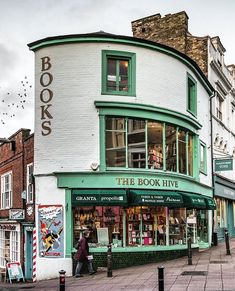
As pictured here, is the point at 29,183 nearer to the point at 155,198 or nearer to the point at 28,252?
the point at 28,252

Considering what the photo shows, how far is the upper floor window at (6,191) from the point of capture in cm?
2717

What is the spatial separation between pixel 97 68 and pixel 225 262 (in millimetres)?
9179

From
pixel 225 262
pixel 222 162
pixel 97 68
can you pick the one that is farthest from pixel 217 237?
pixel 97 68

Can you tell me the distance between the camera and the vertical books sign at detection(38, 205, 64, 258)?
19.5m

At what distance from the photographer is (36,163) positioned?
20.5 meters

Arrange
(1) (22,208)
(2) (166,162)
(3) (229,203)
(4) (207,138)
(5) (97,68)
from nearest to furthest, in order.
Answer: (5) (97,68) → (2) (166,162) → (1) (22,208) → (4) (207,138) → (3) (229,203)

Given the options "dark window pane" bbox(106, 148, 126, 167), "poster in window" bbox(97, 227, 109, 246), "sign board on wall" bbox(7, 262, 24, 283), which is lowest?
"sign board on wall" bbox(7, 262, 24, 283)

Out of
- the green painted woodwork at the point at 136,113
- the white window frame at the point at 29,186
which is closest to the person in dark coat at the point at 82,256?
the green painted woodwork at the point at 136,113

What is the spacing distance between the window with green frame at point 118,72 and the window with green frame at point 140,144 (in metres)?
1.24

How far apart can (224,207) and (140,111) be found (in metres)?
14.5

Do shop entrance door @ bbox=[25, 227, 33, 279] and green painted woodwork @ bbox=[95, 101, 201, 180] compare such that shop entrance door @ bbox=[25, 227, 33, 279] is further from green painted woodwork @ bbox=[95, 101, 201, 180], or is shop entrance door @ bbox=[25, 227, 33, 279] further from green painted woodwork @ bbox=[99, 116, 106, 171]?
green painted woodwork @ bbox=[95, 101, 201, 180]

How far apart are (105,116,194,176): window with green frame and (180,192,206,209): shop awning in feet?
4.14

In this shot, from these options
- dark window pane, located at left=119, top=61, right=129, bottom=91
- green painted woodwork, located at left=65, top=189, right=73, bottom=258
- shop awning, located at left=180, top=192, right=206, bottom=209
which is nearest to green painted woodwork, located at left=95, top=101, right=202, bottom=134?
dark window pane, located at left=119, top=61, right=129, bottom=91

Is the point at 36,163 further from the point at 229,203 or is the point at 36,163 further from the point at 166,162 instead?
the point at 229,203
